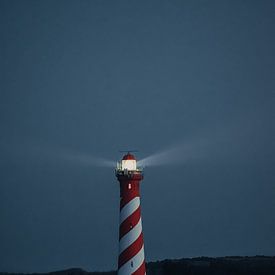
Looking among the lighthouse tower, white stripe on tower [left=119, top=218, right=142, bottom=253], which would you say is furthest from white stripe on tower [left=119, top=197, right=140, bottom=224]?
white stripe on tower [left=119, top=218, right=142, bottom=253]

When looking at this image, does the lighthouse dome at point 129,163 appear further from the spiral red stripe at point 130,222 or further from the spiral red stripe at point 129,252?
the spiral red stripe at point 129,252

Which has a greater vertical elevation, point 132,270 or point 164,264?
point 164,264

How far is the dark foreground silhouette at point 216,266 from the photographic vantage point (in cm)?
5475

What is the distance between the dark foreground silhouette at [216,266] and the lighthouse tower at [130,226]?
27442mm

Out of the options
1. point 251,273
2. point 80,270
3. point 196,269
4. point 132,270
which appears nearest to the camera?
point 132,270

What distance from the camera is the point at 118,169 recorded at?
28531 millimetres

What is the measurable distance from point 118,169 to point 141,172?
3.70 ft

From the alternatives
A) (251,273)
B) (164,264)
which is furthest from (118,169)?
(164,264)

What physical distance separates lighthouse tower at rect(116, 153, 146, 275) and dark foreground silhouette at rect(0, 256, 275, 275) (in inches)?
1080

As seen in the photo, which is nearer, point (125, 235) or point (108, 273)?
point (125, 235)

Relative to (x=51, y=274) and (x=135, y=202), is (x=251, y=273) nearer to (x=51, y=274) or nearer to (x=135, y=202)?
(x=135, y=202)

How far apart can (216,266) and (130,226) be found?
33174 millimetres

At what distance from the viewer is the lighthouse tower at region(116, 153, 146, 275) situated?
28.0 metres

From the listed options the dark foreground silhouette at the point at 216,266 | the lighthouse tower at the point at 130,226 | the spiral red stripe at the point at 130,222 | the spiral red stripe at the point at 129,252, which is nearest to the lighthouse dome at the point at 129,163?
the lighthouse tower at the point at 130,226
